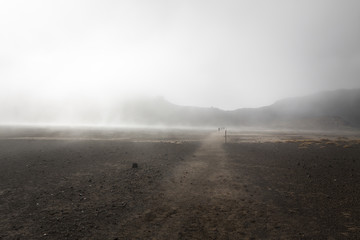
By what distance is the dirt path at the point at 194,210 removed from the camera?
6.92 meters

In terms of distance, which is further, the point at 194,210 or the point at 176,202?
the point at 176,202

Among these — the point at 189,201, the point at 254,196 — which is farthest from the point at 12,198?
the point at 254,196

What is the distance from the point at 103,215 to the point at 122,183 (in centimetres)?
449

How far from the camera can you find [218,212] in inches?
339

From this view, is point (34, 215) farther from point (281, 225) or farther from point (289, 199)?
point (289, 199)

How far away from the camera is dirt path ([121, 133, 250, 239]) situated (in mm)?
6918

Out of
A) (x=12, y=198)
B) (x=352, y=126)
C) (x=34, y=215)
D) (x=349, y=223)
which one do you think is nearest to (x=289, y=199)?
(x=349, y=223)

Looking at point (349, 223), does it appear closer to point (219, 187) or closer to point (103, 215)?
point (219, 187)

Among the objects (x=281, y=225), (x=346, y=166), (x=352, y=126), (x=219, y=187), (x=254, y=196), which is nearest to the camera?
(x=281, y=225)

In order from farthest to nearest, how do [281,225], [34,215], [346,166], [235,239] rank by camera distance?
1. [346,166]
2. [34,215]
3. [281,225]
4. [235,239]

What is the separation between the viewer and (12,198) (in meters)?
9.73

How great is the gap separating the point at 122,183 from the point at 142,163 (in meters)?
6.03

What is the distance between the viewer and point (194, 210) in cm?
Answer: 878

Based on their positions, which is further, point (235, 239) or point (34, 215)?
point (34, 215)
